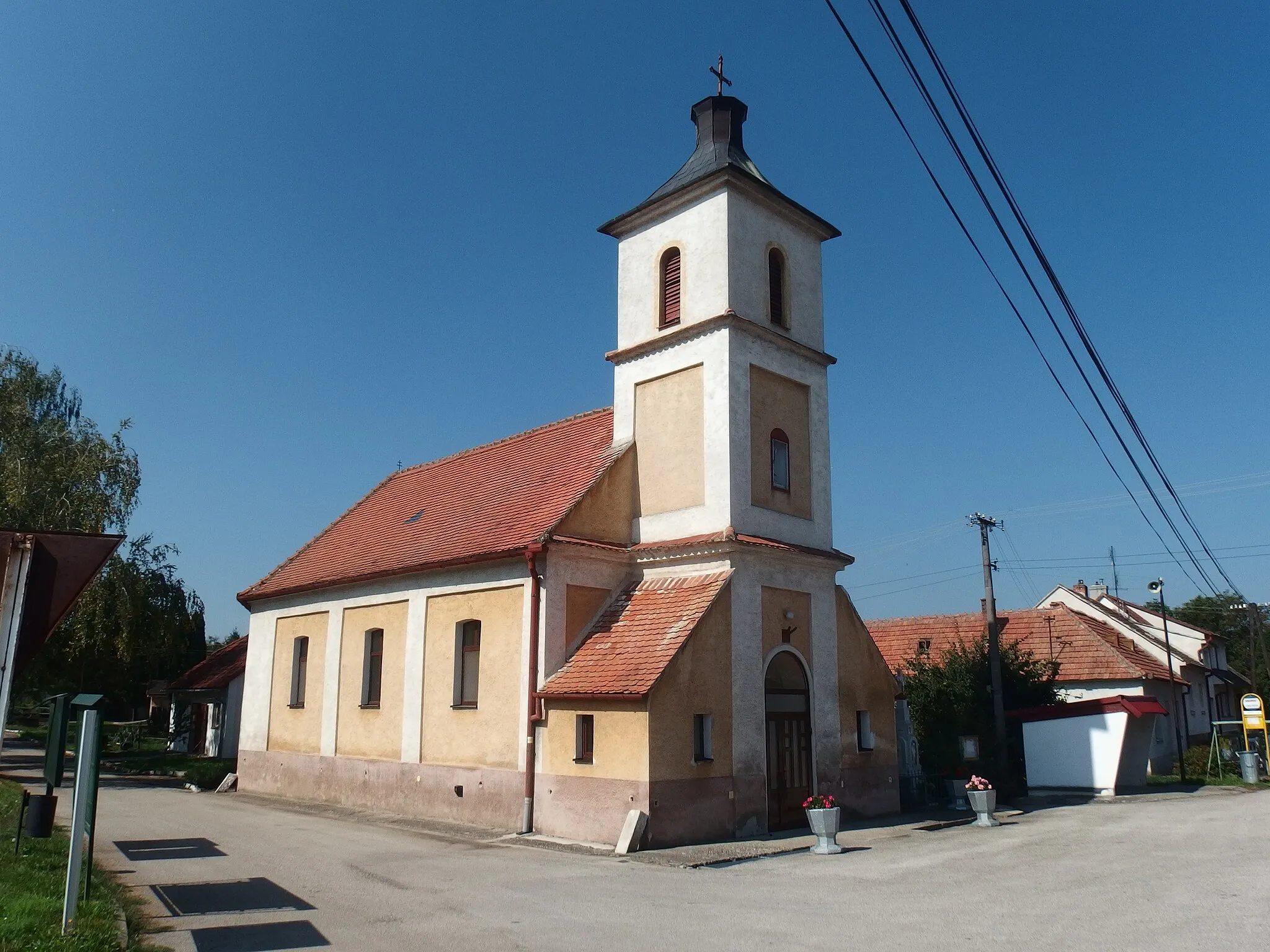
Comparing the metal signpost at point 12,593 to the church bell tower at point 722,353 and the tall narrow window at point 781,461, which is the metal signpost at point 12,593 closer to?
the church bell tower at point 722,353

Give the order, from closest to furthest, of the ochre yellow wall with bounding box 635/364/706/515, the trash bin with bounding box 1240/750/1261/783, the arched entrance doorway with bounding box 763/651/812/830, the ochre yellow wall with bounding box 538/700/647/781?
the ochre yellow wall with bounding box 538/700/647/781
the arched entrance doorway with bounding box 763/651/812/830
the ochre yellow wall with bounding box 635/364/706/515
the trash bin with bounding box 1240/750/1261/783

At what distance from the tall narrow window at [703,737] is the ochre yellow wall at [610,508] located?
13.9 ft

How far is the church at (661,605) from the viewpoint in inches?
634

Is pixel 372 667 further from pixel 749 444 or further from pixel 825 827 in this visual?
pixel 825 827

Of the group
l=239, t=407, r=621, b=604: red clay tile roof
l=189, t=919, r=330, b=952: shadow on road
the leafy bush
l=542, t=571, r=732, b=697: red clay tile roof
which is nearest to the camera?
l=189, t=919, r=330, b=952: shadow on road

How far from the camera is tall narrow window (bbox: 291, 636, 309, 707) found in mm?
24578

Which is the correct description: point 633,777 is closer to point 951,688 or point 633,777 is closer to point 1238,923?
point 1238,923

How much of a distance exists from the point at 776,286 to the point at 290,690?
15.7 meters

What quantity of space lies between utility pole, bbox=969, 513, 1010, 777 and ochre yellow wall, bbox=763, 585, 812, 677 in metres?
9.26

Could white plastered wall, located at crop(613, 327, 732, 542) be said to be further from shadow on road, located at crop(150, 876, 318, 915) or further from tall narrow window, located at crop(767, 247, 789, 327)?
shadow on road, located at crop(150, 876, 318, 915)

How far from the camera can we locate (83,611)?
84.4ft

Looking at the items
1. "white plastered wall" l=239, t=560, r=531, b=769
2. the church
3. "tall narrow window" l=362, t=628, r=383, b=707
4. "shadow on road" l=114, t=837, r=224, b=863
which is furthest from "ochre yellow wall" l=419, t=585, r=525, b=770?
"shadow on road" l=114, t=837, r=224, b=863

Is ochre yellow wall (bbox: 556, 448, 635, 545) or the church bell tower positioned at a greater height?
the church bell tower

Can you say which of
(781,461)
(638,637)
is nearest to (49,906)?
(638,637)
